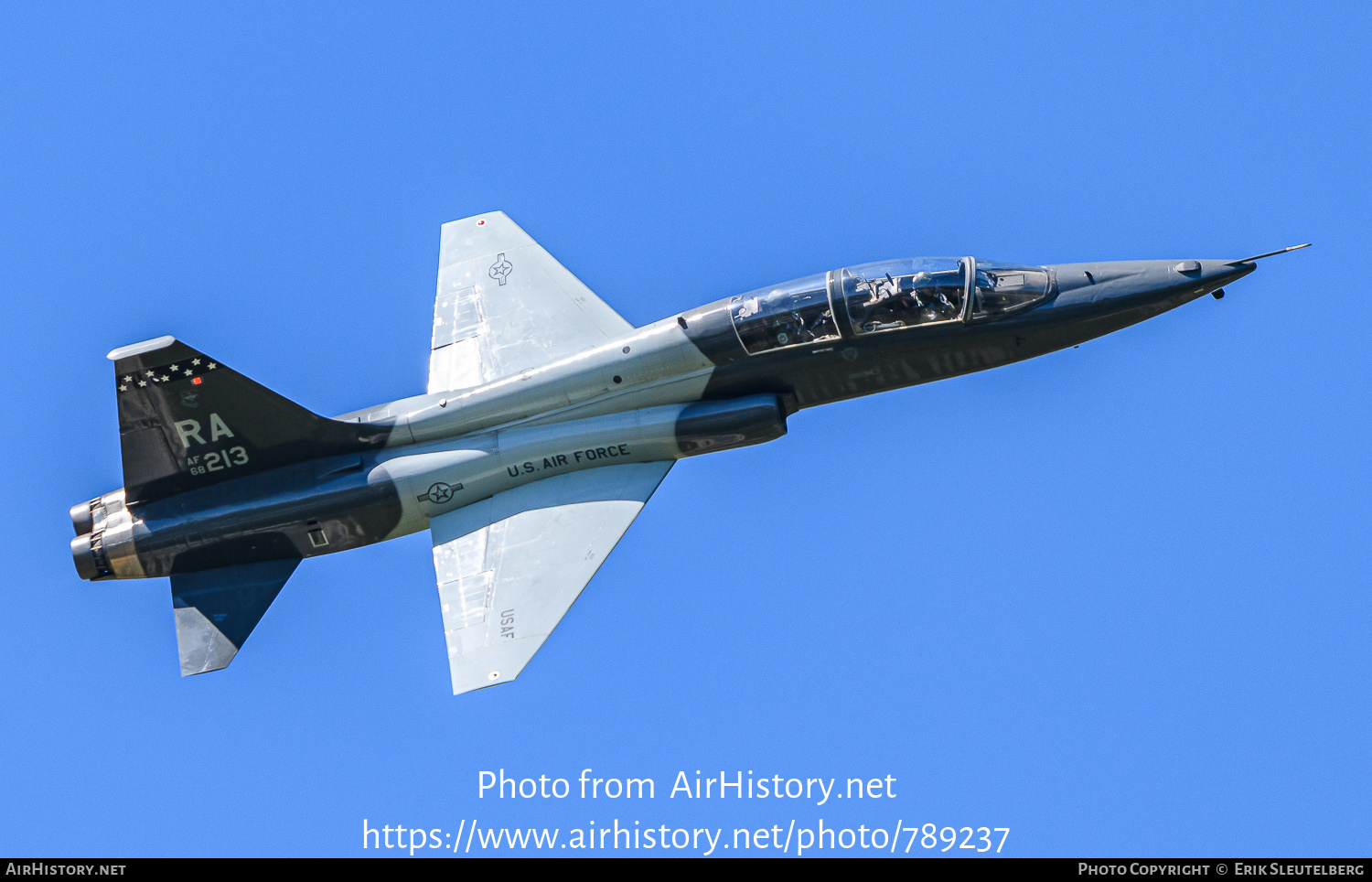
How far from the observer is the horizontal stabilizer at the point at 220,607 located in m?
22.7

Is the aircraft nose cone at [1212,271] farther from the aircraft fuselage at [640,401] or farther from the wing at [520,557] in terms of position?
the wing at [520,557]

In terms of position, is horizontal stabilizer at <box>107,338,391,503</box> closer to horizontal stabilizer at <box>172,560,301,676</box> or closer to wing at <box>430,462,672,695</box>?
horizontal stabilizer at <box>172,560,301,676</box>

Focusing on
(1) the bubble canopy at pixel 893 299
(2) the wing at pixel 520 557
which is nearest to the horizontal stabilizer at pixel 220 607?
(2) the wing at pixel 520 557

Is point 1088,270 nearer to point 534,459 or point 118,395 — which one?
point 534,459

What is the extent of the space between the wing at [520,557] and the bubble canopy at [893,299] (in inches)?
105

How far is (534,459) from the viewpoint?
22641 millimetres

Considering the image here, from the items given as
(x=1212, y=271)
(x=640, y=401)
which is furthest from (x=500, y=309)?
(x=1212, y=271)

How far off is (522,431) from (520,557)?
75.6 inches

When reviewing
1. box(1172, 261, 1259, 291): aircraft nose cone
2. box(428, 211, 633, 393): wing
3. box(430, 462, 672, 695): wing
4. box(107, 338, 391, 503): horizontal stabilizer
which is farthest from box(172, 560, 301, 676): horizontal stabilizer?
box(1172, 261, 1259, 291): aircraft nose cone

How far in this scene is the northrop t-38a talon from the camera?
2162cm

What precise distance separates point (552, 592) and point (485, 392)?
3.28 meters

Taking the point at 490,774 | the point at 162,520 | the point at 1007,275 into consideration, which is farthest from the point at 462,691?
the point at 1007,275

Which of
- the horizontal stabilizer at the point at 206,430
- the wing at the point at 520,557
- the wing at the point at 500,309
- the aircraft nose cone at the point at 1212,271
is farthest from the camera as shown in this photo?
the wing at the point at 500,309

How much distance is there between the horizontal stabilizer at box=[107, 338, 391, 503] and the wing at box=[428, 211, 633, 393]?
1.88m
